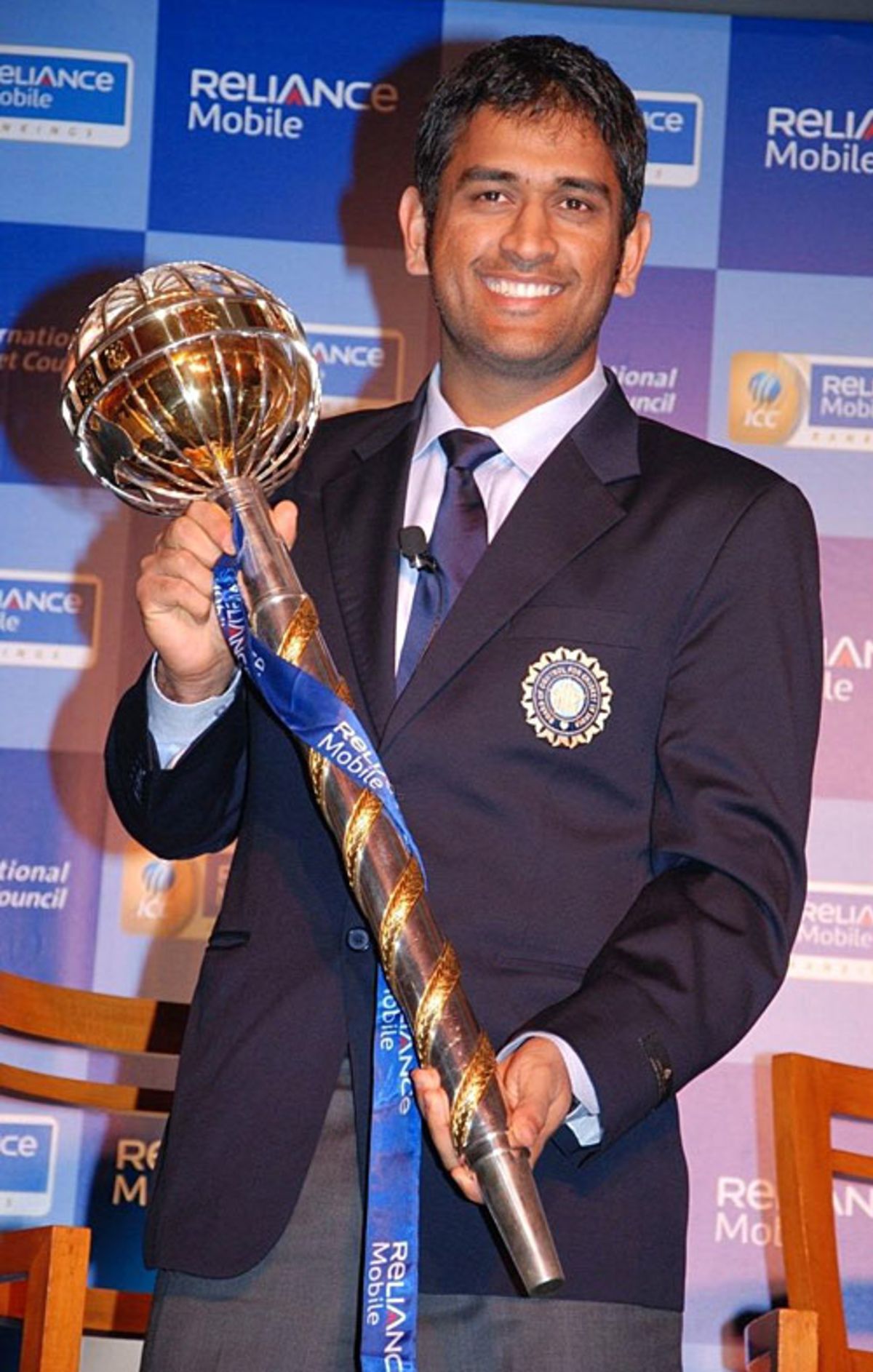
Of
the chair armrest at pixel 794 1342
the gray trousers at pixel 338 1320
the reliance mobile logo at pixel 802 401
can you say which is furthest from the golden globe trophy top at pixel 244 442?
the reliance mobile logo at pixel 802 401

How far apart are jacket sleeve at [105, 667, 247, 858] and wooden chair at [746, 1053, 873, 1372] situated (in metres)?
0.77

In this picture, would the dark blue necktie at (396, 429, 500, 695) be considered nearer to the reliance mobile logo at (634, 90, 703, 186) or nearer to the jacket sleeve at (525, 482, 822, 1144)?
the jacket sleeve at (525, 482, 822, 1144)

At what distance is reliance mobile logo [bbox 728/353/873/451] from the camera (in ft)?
14.2

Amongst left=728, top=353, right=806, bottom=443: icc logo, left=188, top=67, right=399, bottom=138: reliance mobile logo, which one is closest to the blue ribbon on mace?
left=728, top=353, right=806, bottom=443: icc logo

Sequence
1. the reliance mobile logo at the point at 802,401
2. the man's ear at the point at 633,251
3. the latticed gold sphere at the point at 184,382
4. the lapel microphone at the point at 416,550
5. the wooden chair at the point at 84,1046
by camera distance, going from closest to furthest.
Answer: the latticed gold sphere at the point at 184,382, the lapel microphone at the point at 416,550, the man's ear at the point at 633,251, the wooden chair at the point at 84,1046, the reliance mobile logo at the point at 802,401

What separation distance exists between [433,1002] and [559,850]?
27 centimetres

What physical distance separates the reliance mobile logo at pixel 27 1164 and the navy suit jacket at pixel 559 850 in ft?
7.31

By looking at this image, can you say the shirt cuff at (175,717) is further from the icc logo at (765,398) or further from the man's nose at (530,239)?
the icc logo at (765,398)

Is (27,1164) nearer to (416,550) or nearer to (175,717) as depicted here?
(175,717)

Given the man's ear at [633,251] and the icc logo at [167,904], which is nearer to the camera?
the man's ear at [633,251]

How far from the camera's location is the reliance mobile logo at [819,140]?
4406 mm

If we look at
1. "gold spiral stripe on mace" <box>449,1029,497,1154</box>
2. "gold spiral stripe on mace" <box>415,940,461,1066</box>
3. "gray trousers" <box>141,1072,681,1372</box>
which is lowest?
"gray trousers" <box>141,1072,681,1372</box>

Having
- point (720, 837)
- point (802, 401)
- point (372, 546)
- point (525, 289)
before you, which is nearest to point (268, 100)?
point (802, 401)

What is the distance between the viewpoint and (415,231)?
228cm
